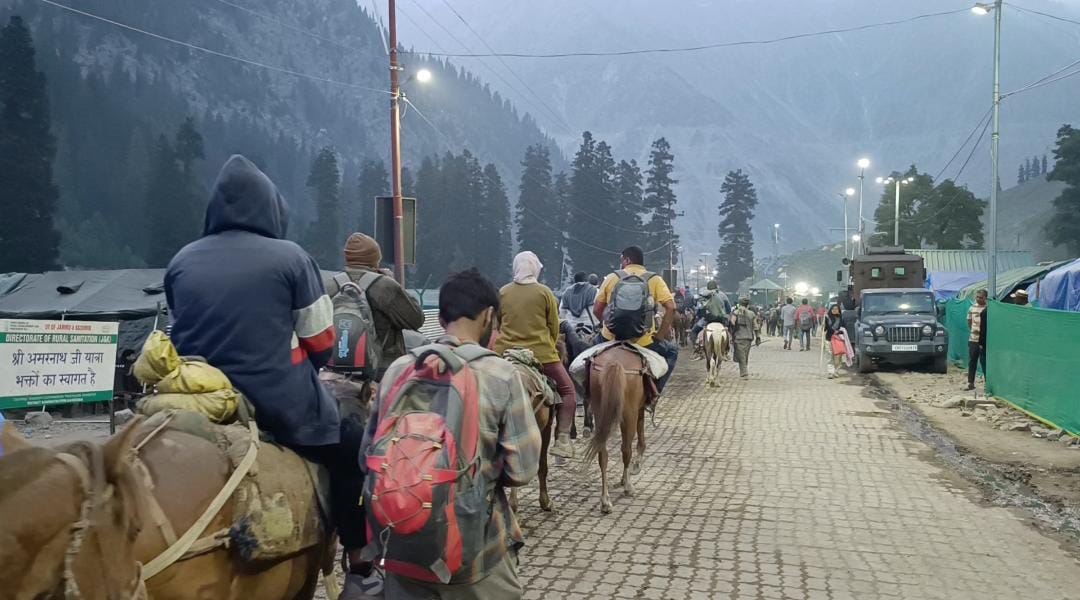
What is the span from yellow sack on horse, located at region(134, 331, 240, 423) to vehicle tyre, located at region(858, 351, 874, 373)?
21.9m

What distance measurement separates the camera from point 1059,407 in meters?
12.3

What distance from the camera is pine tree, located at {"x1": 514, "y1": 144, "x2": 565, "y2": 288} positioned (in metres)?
89.3

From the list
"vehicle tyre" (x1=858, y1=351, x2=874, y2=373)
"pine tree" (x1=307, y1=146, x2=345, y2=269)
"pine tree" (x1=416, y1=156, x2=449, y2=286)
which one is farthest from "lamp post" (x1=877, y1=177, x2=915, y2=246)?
"pine tree" (x1=307, y1=146, x2=345, y2=269)

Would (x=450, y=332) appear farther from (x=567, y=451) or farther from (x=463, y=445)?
(x=567, y=451)

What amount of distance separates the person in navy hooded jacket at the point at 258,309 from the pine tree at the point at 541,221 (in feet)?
277

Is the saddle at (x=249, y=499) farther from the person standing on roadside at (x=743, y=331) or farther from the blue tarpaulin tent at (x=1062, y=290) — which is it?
the person standing on roadside at (x=743, y=331)

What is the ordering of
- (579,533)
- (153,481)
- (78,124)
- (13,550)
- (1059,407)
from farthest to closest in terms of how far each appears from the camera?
1. (78,124)
2. (1059,407)
3. (579,533)
4. (153,481)
5. (13,550)

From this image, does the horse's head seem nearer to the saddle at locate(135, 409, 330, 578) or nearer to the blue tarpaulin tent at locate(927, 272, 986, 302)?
the saddle at locate(135, 409, 330, 578)

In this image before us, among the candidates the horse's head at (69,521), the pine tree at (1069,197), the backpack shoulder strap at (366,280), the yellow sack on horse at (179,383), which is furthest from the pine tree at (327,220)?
the horse's head at (69,521)

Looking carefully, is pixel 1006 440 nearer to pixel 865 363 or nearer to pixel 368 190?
pixel 865 363

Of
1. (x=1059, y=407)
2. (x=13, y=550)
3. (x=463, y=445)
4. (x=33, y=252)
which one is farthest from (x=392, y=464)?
(x=33, y=252)

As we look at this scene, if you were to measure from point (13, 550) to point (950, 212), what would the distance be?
77361 mm

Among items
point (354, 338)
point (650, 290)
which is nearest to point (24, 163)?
point (650, 290)

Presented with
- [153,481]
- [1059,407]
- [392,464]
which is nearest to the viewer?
[153,481]
